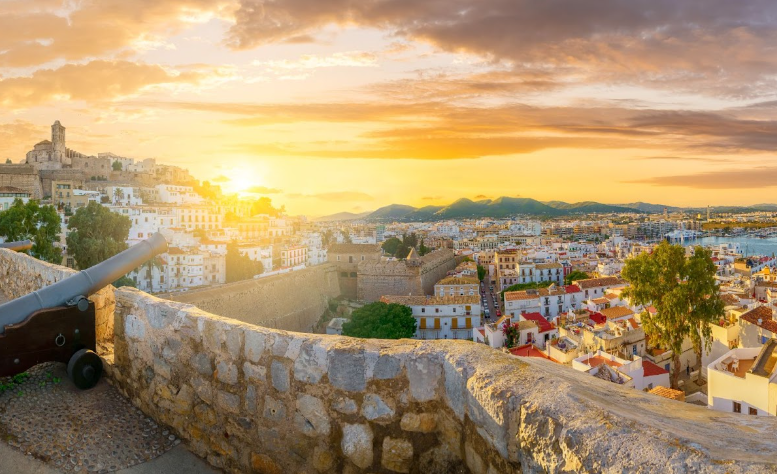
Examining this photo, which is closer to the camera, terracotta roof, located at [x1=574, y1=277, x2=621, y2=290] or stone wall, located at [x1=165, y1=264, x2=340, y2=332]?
stone wall, located at [x1=165, y1=264, x2=340, y2=332]

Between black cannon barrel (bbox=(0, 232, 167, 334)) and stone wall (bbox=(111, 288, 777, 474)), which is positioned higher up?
black cannon barrel (bbox=(0, 232, 167, 334))

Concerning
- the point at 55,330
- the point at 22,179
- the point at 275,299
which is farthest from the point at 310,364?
the point at 22,179

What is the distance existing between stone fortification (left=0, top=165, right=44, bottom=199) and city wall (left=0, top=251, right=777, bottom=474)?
218ft

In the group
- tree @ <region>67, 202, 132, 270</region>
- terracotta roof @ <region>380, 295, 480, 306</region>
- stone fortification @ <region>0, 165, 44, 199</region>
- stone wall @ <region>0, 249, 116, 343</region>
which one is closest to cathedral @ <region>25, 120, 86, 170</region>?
stone fortification @ <region>0, 165, 44, 199</region>

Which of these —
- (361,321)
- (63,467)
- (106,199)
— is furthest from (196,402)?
(106,199)

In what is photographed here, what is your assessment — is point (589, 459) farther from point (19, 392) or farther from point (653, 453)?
point (19, 392)

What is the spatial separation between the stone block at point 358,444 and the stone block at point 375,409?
2.1 inches

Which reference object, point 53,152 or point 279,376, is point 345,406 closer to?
point 279,376

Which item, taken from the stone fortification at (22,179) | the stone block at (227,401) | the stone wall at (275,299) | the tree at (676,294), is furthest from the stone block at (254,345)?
the stone fortification at (22,179)

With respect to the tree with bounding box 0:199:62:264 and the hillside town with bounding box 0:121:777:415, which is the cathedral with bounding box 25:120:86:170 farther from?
the tree with bounding box 0:199:62:264

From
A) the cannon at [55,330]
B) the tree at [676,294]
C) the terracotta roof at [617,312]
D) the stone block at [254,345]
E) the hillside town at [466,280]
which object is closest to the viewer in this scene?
the stone block at [254,345]

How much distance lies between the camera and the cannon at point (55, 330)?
302 cm

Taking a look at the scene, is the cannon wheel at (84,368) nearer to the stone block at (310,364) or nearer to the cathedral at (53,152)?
the stone block at (310,364)

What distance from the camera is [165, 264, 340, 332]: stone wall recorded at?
28.3 meters
